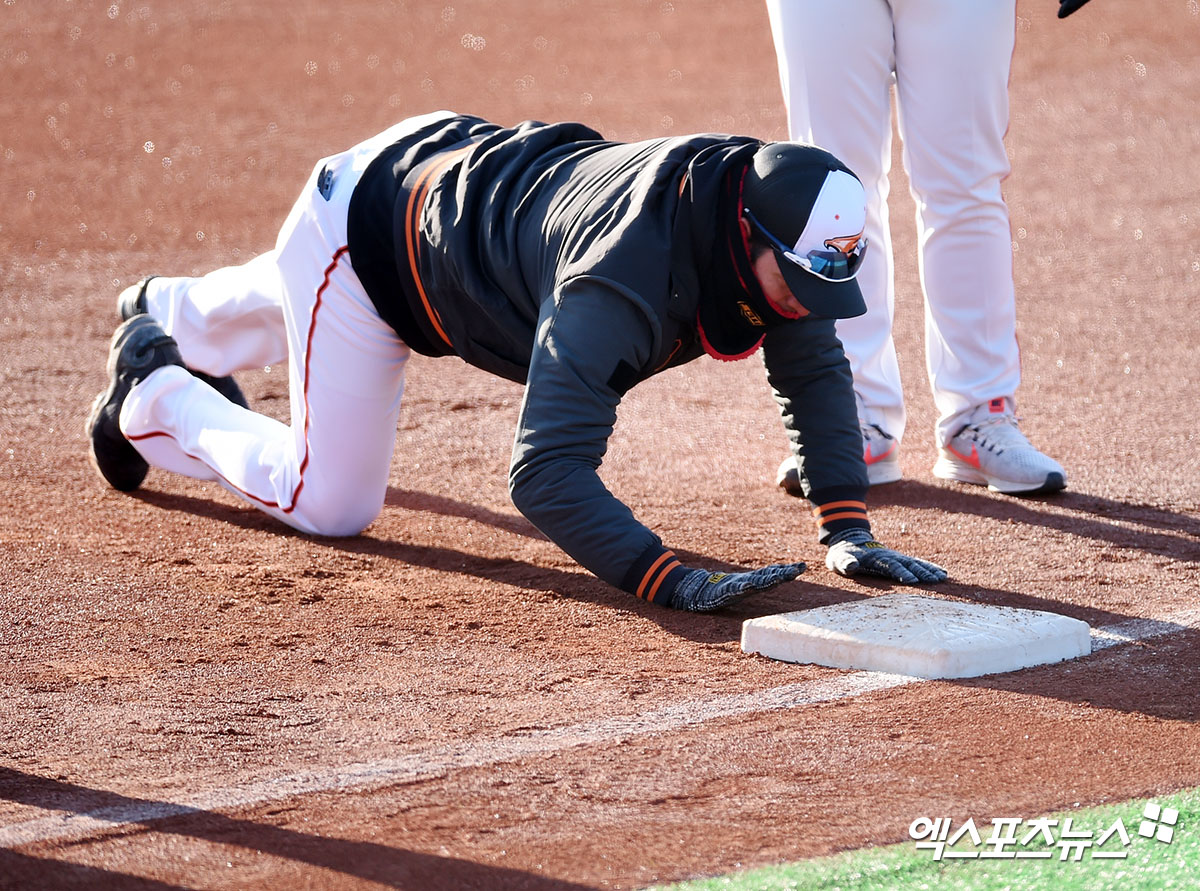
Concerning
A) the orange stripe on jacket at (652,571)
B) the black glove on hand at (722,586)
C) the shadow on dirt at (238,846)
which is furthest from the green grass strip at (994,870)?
the orange stripe on jacket at (652,571)

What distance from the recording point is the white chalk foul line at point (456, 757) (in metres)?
2.50

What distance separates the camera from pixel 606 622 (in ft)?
11.6

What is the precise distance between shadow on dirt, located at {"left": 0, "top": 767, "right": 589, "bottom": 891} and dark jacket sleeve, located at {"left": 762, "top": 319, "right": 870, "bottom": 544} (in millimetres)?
1685

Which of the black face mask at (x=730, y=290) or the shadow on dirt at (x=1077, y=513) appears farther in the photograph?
the shadow on dirt at (x=1077, y=513)

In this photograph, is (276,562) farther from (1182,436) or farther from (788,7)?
(1182,436)

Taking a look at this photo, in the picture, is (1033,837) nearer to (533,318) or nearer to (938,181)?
(533,318)

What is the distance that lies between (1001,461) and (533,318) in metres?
1.63

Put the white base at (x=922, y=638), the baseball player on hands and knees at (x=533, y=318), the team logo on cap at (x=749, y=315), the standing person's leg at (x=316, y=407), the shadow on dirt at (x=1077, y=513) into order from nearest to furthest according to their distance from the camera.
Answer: the white base at (x=922, y=638), the baseball player on hands and knees at (x=533, y=318), the team logo on cap at (x=749, y=315), the standing person's leg at (x=316, y=407), the shadow on dirt at (x=1077, y=513)

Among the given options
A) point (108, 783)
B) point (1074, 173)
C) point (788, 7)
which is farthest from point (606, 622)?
point (1074, 173)

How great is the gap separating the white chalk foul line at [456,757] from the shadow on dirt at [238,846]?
1 cm

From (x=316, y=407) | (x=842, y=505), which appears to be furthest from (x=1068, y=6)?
(x=316, y=407)

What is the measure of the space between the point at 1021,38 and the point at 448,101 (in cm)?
504

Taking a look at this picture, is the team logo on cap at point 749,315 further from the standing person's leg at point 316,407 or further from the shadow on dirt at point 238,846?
the shadow on dirt at point 238,846

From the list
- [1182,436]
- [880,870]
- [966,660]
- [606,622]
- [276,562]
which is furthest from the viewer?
[1182,436]
